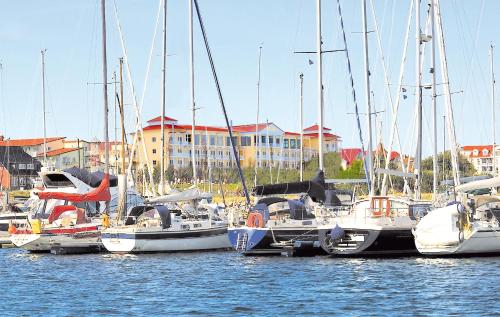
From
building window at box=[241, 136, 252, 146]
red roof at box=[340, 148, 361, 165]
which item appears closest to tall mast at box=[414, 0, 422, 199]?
red roof at box=[340, 148, 361, 165]

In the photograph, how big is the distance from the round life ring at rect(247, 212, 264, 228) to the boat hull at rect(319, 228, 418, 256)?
2.91m

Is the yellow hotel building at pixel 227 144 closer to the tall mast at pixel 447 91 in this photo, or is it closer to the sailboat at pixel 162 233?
the tall mast at pixel 447 91

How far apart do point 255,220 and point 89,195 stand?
39.1ft

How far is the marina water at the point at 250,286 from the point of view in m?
31.0

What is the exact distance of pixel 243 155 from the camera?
597 ft

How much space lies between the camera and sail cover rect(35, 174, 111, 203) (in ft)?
177

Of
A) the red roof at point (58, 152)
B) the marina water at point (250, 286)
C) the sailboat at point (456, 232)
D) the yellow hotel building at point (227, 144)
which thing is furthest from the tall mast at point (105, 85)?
the red roof at point (58, 152)

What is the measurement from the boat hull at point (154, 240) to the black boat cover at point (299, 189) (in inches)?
171

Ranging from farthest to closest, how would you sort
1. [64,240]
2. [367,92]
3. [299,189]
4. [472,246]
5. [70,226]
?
[64,240], [70,226], [367,92], [299,189], [472,246]

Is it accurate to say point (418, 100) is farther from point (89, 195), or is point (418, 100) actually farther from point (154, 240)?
point (89, 195)

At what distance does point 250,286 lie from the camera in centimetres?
3688

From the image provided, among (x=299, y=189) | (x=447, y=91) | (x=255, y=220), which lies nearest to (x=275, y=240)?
(x=255, y=220)

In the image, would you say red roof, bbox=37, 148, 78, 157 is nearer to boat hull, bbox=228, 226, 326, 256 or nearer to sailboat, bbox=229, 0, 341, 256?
sailboat, bbox=229, 0, 341, 256

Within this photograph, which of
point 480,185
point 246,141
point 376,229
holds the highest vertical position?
point 246,141
